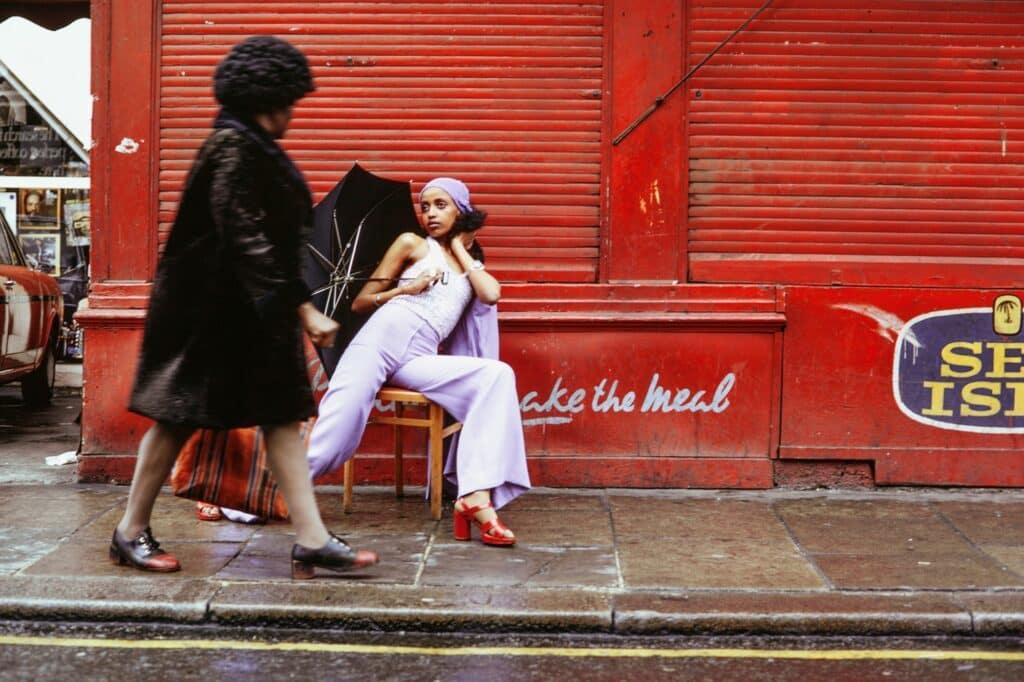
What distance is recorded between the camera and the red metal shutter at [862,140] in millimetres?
6953

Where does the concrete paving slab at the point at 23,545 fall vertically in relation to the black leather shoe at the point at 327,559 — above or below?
below

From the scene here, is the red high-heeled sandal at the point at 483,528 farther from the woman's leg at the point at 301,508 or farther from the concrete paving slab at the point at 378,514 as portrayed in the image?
the woman's leg at the point at 301,508

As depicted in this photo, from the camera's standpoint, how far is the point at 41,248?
12.3 m

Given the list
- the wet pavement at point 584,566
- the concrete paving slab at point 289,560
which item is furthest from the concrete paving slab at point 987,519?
the concrete paving slab at point 289,560

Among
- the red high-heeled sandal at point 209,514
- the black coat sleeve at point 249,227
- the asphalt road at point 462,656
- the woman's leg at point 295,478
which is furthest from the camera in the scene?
the red high-heeled sandal at point 209,514

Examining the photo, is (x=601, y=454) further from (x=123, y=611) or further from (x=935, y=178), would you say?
(x=123, y=611)

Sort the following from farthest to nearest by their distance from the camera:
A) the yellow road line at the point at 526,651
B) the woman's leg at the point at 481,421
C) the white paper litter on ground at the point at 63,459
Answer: the white paper litter on ground at the point at 63,459 < the woman's leg at the point at 481,421 < the yellow road line at the point at 526,651

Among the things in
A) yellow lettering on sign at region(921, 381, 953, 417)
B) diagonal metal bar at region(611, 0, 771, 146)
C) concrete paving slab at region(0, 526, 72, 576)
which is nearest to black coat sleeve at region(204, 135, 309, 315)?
concrete paving slab at region(0, 526, 72, 576)

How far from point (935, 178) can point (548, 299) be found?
7.28 feet

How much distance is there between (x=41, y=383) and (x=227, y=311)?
270 inches

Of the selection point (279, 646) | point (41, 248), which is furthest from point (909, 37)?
point (41, 248)

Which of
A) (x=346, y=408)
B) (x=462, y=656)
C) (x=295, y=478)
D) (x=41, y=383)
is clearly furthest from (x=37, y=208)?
(x=462, y=656)

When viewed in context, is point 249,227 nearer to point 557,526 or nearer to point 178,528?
point 178,528

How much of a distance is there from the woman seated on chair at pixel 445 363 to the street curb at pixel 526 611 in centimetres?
96
